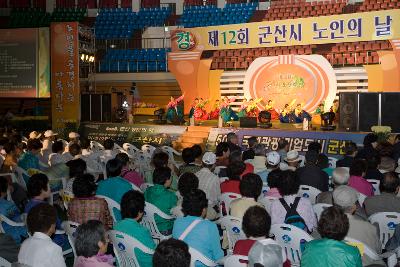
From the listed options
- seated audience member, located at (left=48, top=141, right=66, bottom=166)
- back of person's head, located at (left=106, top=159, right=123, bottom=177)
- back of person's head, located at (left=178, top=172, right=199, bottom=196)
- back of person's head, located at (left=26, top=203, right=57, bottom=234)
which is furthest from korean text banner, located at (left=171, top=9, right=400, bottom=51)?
back of person's head, located at (left=26, top=203, right=57, bottom=234)

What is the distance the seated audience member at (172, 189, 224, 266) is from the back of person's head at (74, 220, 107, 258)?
75 centimetres

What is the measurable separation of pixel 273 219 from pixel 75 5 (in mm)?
22373

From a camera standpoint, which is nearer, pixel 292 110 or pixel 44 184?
pixel 44 184

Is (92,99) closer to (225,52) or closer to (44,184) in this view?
(225,52)

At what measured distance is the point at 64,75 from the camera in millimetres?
17953

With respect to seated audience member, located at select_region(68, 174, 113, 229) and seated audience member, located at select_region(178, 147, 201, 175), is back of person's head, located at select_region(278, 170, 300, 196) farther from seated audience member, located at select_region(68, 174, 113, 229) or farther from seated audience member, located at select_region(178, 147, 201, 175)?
seated audience member, located at select_region(178, 147, 201, 175)

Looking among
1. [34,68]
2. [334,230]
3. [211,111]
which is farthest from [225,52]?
[334,230]

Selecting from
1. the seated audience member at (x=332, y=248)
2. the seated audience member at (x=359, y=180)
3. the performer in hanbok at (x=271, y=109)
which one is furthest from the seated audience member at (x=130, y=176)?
the performer in hanbok at (x=271, y=109)

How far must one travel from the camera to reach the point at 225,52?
19.8 m

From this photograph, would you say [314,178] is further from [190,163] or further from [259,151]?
[259,151]

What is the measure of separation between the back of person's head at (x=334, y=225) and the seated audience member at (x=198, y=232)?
948 mm

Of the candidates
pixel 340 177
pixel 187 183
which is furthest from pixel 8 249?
pixel 340 177

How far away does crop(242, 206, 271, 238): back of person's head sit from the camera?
11.7ft

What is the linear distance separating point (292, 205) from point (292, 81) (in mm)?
13256
